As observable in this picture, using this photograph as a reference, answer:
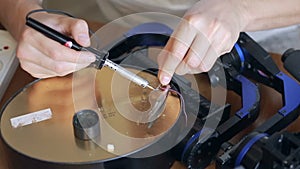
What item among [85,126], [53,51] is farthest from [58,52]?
[85,126]

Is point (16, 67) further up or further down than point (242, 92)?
further down

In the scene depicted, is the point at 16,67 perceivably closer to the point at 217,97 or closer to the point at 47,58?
the point at 47,58

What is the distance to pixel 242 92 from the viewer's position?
861 mm

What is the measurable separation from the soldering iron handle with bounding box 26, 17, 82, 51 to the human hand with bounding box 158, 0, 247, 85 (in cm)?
13

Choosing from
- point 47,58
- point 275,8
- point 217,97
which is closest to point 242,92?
point 217,97

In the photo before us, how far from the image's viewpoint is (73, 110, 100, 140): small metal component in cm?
73

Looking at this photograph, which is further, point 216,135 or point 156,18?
point 156,18

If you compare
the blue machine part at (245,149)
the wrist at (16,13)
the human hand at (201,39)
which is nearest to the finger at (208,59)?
the human hand at (201,39)

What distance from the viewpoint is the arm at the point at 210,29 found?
75 centimetres

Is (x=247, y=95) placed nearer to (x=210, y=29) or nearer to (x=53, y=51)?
(x=210, y=29)

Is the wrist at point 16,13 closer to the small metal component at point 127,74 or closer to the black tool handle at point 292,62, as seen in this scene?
the small metal component at point 127,74

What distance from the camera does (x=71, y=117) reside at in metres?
0.78

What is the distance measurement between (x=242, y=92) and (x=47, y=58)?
302 millimetres

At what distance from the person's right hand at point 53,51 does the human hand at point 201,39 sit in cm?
11
